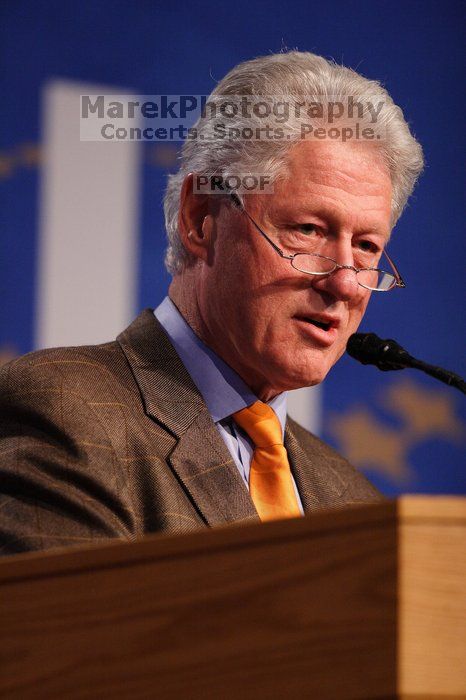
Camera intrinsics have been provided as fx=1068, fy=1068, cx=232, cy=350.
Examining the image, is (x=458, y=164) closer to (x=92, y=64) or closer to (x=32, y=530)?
(x=92, y=64)

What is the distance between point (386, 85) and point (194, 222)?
38.8 inches

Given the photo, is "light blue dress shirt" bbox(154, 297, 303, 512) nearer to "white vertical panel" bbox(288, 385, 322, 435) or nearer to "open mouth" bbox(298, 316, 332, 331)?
"open mouth" bbox(298, 316, 332, 331)

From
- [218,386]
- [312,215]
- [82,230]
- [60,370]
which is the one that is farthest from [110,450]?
[82,230]

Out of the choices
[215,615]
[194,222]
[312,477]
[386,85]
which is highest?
[386,85]

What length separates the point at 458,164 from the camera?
2.93 m

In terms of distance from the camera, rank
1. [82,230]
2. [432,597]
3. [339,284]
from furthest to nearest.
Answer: [82,230] < [339,284] < [432,597]

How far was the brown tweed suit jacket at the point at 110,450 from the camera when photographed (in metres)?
1.45

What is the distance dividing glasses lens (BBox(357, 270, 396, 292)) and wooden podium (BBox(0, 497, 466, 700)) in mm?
1049

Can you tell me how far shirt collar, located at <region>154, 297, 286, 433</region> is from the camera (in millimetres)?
1913

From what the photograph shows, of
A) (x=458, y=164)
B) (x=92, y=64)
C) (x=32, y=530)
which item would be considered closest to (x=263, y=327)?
(x=32, y=530)

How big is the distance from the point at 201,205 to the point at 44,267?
2.12 ft

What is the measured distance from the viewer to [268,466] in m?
1.94

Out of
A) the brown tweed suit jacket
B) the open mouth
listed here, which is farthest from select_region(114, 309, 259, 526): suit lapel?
the open mouth

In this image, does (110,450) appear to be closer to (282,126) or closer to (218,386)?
(218,386)
